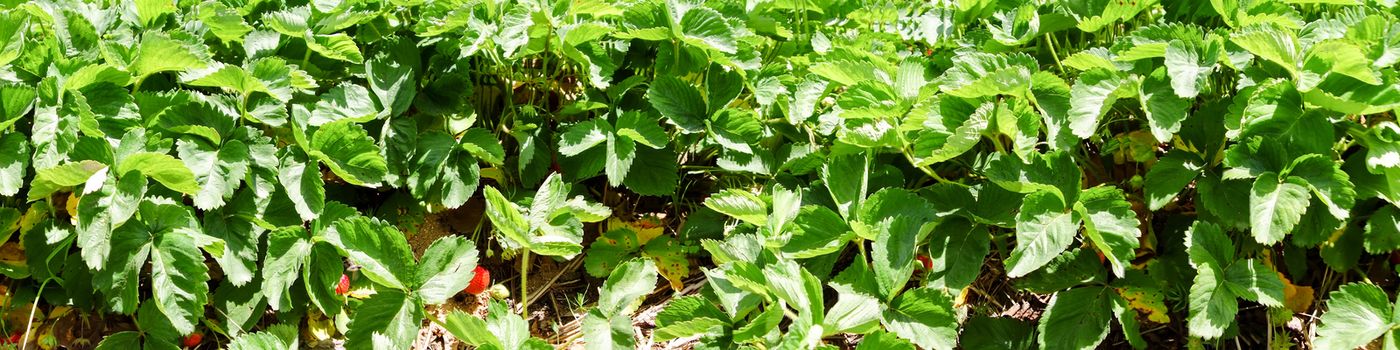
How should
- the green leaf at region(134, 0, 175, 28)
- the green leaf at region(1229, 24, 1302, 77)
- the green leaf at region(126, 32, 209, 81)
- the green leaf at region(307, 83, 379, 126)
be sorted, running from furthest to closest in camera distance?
the green leaf at region(134, 0, 175, 28)
the green leaf at region(307, 83, 379, 126)
the green leaf at region(126, 32, 209, 81)
the green leaf at region(1229, 24, 1302, 77)

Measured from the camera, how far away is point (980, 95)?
1516 millimetres

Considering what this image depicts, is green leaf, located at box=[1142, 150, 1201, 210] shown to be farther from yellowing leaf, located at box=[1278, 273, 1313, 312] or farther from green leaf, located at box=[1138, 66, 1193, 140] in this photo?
yellowing leaf, located at box=[1278, 273, 1313, 312]

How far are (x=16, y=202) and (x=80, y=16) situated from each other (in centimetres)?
31

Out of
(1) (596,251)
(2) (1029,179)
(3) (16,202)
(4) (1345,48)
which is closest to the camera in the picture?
(4) (1345,48)

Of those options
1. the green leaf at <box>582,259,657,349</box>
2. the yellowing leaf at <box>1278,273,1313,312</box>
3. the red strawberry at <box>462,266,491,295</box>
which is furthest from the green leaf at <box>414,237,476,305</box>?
the yellowing leaf at <box>1278,273,1313,312</box>

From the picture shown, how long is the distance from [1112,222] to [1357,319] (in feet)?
1.07

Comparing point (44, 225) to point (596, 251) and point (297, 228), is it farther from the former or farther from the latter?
point (596, 251)

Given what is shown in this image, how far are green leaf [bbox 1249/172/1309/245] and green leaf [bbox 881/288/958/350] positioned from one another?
40 centimetres

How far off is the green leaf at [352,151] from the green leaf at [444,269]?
0.64 feet

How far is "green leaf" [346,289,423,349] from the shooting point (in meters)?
1.45

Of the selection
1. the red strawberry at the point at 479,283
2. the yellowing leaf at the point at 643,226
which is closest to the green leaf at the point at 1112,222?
A: the yellowing leaf at the point at 643,226

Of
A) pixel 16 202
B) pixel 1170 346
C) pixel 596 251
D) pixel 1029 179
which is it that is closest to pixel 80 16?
pixel 16 202

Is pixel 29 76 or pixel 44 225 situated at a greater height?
pixel 29 76

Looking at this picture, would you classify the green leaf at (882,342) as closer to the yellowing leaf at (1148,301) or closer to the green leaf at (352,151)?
the yellowing leaf at (1148,301)
